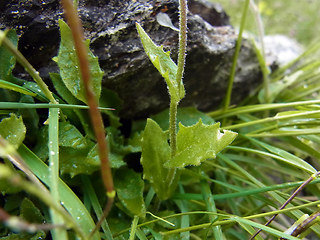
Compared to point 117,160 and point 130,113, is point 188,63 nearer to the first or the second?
point 130,113

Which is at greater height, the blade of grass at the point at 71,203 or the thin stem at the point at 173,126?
the thin stem at the point at 173,126

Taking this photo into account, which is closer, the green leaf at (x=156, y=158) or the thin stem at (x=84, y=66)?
the thin stem at (x=84, y=66)

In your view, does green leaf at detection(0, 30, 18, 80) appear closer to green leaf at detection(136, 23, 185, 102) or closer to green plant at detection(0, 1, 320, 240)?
green plant at detection(0, 1, 320, 240)

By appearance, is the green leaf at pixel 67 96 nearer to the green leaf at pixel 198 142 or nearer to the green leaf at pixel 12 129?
the green leaf at pixel 12 129

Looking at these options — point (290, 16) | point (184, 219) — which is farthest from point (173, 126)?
point (290, 16)

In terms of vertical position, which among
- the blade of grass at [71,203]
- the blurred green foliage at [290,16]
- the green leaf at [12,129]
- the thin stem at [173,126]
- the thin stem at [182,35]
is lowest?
the blade of grass at [71,203]

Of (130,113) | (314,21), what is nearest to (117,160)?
(130,113)

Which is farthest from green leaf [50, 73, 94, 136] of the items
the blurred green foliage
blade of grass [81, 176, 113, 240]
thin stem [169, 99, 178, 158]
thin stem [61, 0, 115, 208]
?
the blurred green foliage

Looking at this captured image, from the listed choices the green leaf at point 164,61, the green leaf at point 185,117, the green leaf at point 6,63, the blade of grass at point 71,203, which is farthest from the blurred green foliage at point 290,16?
the blade of grass at point 71,203
